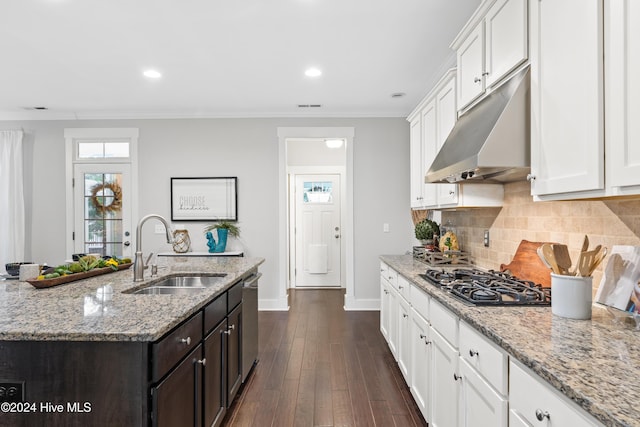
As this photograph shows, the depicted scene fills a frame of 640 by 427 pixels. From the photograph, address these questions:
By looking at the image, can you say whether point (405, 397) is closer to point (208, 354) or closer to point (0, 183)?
point (208, 354)

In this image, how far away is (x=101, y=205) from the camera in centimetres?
502

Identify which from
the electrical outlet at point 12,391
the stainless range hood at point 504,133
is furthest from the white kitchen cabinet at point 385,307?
the electrical outlet at point 12,391

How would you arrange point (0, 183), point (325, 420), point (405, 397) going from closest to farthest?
1. point (325, 420)
2. point (405, 397)
3. point (0, 183)

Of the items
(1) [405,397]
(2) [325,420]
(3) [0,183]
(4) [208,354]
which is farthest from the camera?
(3) [0,183]

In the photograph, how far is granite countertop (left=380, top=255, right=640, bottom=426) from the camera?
2.66 feet

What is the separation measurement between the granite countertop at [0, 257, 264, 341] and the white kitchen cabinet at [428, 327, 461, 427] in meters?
1.17

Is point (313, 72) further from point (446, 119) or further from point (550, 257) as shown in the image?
point (550, 257)

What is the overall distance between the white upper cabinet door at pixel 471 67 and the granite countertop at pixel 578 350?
4.30 feet

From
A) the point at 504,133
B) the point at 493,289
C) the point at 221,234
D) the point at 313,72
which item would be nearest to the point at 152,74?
the point at 313,72

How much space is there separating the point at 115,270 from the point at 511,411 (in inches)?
97.6

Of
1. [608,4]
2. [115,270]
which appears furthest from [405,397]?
[608,4]

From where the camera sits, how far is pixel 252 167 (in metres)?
4.97

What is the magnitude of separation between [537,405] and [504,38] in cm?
167

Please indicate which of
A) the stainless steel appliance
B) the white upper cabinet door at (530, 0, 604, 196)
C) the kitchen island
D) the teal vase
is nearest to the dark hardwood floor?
the stainless steel appliance
